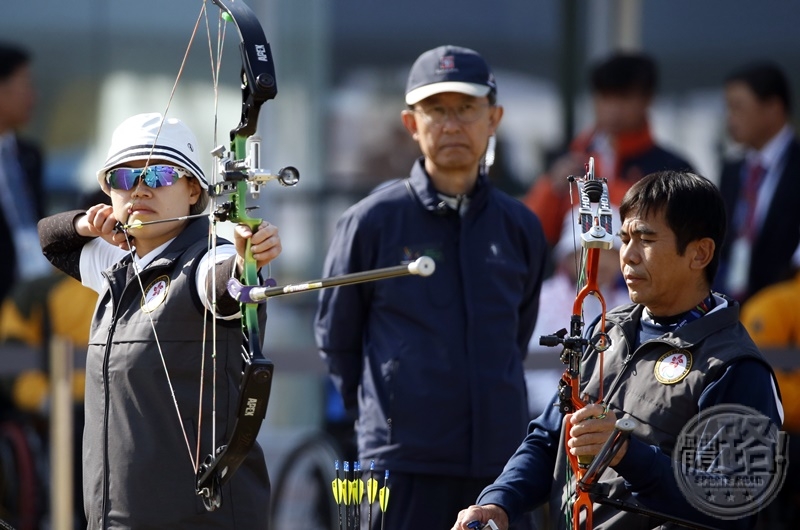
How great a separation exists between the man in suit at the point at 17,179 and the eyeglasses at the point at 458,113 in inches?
126

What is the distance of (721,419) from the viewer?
2.92 metres

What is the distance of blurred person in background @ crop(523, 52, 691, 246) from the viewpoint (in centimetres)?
687

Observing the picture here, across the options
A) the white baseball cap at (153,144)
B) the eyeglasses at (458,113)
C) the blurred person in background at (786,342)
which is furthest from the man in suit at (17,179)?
the white baseball cap at (153,144)

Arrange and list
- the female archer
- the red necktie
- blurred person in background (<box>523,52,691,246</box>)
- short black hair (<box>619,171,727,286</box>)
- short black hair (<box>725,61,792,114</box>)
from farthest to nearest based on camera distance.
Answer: short black hair (<box>725,61,792,114</box>) → the red necktie → blurred person in background (<box>523,52,691,246</box>) → the female archer → short black hair (<box>619,171,727,286</box>)

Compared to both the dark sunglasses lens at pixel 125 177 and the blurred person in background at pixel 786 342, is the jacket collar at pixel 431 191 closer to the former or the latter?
the dark sunglasses lens at pixel 125 177

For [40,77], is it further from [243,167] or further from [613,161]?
[243,167]

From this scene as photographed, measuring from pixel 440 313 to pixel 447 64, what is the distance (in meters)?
0.88

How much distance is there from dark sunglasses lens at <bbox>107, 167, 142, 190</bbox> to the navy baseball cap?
1472 mm

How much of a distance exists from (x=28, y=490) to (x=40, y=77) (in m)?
2.47

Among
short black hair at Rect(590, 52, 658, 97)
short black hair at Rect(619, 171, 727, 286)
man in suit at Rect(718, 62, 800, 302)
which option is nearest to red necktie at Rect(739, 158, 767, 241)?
man in suit at Rect(718, 62, 800, 302)

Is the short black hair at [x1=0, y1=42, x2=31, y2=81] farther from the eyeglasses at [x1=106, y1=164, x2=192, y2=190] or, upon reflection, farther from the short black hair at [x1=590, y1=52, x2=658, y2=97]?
the eyeglasses at [x1=106, y1=164, x2=192, y2=190]

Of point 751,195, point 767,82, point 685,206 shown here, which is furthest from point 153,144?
point 767,82

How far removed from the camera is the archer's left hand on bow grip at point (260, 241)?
2.95 meters

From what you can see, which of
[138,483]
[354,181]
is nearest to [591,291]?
[138,483]
